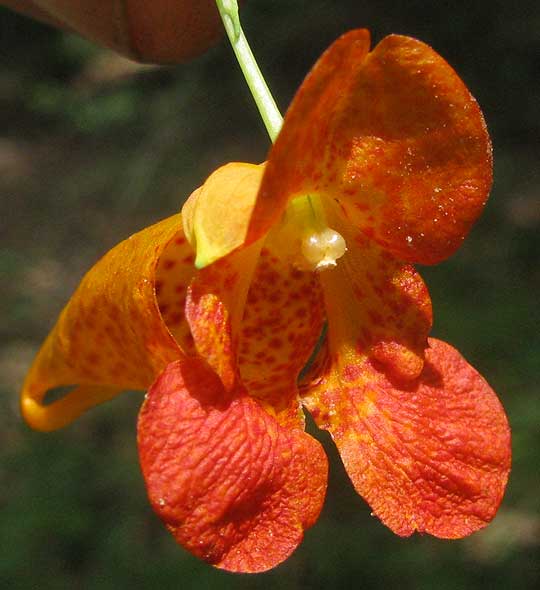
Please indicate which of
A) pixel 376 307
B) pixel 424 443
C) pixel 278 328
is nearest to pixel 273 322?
pixel 278 328

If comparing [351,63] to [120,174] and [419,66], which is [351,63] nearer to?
[419,66]

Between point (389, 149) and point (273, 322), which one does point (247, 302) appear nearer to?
point (273, 322)

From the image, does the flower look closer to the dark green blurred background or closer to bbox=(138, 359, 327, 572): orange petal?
bbox=(138, 359, 327, 572): orange petal

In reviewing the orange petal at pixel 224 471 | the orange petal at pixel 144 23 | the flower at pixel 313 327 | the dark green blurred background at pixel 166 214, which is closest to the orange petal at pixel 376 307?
the flower at pixel 313 327

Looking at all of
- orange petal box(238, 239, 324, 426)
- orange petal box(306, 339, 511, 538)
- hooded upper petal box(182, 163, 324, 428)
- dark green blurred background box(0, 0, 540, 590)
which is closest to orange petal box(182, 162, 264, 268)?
hooded upper petal box(182, 163, 324, 428)

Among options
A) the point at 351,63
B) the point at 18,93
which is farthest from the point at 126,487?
the point at 18,93

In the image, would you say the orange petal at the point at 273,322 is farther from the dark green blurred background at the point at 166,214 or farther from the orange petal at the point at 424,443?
the dark green blurred background at the point at 166,214

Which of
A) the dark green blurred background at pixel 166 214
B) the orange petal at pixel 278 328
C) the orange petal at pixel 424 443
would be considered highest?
the orange petal at pixel 278 328
